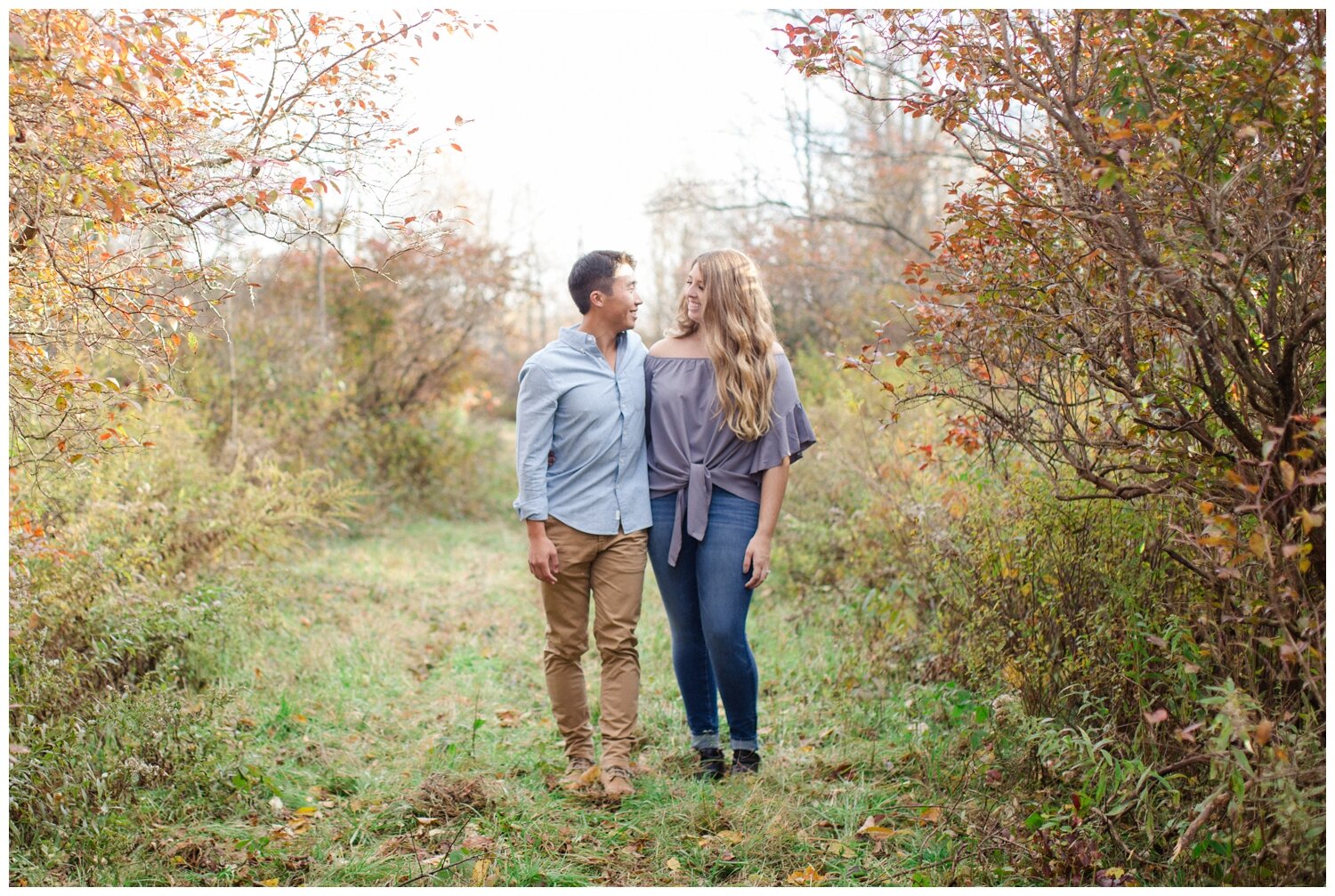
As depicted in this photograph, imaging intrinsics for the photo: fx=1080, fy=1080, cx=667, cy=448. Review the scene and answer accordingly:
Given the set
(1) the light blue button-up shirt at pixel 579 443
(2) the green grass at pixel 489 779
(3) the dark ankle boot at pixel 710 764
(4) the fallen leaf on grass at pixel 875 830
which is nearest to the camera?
(2) the green grass at pixel 489 779

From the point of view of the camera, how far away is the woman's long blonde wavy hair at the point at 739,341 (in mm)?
3910

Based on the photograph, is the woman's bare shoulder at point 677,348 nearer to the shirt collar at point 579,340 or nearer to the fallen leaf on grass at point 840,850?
the shirt collar at point 579,340

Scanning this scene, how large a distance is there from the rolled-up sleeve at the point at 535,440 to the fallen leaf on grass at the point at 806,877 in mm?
1522

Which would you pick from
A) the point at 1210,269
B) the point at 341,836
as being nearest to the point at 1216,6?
the point at 1210,269

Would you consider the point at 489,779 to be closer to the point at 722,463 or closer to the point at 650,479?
the point at 650,479

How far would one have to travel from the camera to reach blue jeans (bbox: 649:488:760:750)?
3936 millimetres

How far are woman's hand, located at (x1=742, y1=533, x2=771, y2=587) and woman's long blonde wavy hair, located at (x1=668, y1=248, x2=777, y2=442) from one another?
0.37 m

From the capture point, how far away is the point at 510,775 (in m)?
4.16

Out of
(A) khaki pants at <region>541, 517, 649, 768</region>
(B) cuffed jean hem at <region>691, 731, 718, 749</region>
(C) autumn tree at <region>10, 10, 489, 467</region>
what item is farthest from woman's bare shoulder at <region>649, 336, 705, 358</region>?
(B) cuffed jean hem at <region>691, 731, 718, 749</region>

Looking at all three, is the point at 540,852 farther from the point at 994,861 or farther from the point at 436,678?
the point at 436,678

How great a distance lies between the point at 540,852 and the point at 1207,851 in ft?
6.20

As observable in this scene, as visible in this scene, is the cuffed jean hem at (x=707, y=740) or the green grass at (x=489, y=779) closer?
the green grass at (x=489, y=779)

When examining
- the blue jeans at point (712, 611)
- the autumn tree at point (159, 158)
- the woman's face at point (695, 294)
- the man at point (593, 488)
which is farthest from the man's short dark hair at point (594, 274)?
the blue jeans at point (712, 611)

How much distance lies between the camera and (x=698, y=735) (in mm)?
4223
